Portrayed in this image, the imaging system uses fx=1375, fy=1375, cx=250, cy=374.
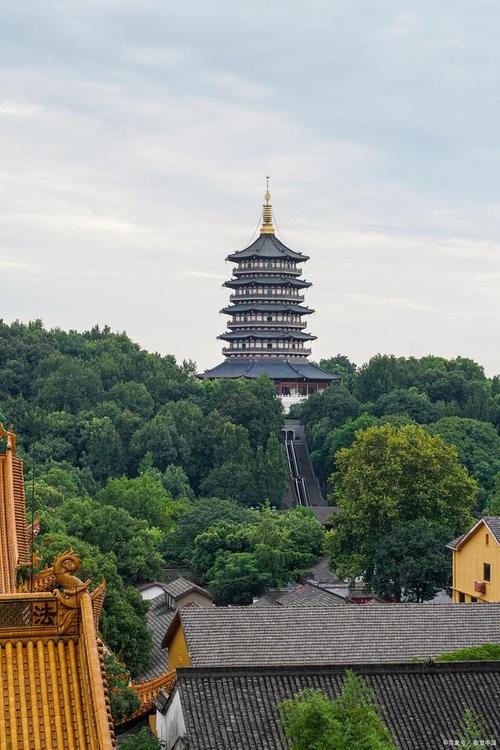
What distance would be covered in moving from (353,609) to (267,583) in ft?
85.9

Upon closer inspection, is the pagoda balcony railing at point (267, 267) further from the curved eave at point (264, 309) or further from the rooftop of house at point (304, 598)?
the rooftop of house at point (304, 598)

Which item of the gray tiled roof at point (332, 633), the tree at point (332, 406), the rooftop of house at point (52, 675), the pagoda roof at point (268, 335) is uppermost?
the pagoda roof at point (268, 335)

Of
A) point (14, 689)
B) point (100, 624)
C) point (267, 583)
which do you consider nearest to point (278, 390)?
point (267, 583)

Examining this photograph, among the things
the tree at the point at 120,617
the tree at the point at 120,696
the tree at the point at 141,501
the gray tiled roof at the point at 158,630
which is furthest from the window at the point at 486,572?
the tree at the point at 141,501

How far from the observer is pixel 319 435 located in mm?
91250

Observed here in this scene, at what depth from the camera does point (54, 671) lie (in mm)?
13344

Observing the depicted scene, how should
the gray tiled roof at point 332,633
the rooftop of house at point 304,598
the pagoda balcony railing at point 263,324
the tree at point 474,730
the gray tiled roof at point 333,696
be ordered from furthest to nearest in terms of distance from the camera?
the pagoda balcony railing at point 263,324, the rooftop of house at point 304,598, the gray tiled roof at point 332,633, the gray tiled roof at point 333,696, the tree at point 474,730

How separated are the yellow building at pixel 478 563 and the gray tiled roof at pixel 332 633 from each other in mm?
12693

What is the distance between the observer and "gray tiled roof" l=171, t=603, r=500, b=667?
27.9 meters

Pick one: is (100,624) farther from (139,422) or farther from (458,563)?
(139,422)

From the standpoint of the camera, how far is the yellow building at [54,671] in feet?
41.8

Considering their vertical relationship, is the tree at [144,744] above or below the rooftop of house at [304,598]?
below

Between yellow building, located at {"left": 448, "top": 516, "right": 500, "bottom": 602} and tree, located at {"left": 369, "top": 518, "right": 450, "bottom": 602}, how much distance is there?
189cm

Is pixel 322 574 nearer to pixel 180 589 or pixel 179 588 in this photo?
pixel 179 588
